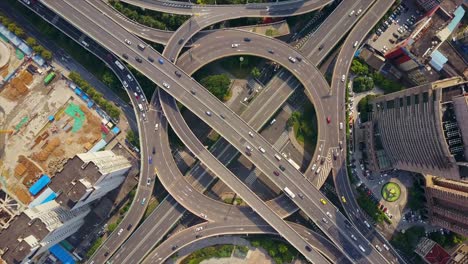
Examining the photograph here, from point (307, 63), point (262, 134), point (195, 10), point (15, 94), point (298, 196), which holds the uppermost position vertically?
point (307, 63)

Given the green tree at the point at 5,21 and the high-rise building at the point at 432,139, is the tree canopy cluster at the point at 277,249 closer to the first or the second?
the high-rise building at the point at 432,139

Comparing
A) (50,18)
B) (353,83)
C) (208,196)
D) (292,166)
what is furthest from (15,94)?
(353,83)

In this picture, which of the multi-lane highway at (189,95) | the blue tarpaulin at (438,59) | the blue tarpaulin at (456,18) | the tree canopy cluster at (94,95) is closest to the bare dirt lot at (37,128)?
the tree canopy cluster at (94,95)

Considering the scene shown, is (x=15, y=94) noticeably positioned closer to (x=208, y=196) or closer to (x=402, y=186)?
(x=208, y=196)

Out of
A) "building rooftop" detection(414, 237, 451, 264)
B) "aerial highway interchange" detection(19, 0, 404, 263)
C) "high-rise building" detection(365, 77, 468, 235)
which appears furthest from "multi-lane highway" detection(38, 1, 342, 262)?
"building rooftop" detection(414, 237, 451, 264)

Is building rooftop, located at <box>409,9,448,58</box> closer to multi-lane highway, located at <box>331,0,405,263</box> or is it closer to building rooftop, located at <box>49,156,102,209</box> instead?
multi-lane highway, located at <box>331,0,405,263</box>

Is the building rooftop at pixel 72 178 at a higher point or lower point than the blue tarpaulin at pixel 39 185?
higher
